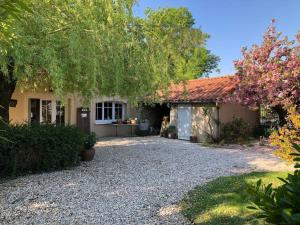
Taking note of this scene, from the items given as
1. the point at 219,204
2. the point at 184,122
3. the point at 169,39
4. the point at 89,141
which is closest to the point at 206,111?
the point at 184,122

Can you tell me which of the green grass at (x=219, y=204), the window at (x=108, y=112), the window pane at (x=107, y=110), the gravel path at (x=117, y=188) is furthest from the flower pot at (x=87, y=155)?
the window pane at (x=107, y=110)

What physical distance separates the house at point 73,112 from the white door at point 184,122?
3.50m

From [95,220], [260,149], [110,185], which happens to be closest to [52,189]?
[110,185]

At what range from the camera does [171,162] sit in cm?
1156

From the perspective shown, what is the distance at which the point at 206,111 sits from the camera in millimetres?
18219

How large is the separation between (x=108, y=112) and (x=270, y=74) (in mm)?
10834

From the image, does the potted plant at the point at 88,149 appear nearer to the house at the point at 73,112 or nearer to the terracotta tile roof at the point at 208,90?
the house at the point at 73,112

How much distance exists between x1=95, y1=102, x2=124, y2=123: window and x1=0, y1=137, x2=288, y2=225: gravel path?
824 centimetres

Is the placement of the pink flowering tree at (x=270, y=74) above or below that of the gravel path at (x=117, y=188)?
above

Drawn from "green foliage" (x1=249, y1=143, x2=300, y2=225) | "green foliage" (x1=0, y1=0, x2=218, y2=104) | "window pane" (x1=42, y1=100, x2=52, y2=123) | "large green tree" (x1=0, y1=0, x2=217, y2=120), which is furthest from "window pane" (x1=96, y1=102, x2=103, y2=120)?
"green foliage" (x1=249, y1=143, x2=300, y2=225)

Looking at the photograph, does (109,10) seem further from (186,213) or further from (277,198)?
(277,198)

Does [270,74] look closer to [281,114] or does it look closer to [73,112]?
[281,114]

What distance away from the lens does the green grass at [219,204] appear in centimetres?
553

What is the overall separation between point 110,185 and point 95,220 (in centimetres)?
243
